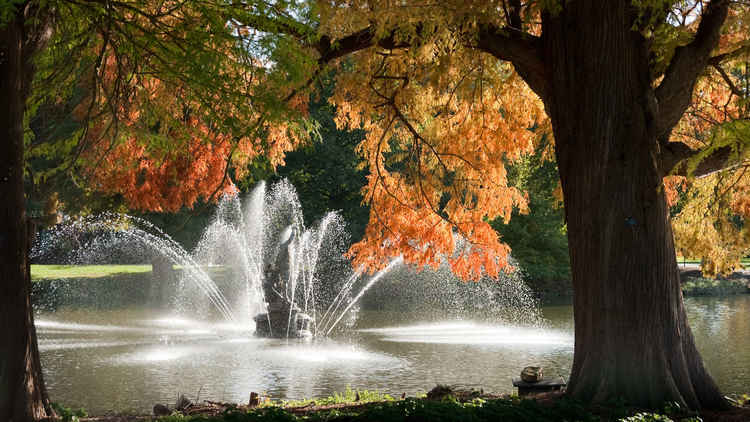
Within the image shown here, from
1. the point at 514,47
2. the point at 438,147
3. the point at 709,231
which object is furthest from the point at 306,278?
the point at 514,47

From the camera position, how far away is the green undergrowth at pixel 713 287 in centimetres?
2723

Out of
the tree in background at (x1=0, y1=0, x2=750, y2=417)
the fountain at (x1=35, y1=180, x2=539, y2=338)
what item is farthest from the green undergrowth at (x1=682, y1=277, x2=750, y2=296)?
the tree in background at (x1=0, y1=0, x2=750, y2=417)

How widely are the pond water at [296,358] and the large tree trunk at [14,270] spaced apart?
216 cm

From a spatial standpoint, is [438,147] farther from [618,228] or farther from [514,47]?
[618,228]

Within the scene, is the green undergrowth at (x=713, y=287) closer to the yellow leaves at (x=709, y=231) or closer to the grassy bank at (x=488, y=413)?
the yellow leaves at (x=709, y=231)

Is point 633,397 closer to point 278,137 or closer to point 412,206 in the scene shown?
point 412,206

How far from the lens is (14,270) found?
6.32 meters

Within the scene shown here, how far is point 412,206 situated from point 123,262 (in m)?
38.3

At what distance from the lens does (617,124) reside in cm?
677

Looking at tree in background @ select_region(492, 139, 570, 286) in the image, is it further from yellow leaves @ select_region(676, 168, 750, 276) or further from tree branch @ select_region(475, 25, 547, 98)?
tree branch @ select_region(475, 25, 547, 98)

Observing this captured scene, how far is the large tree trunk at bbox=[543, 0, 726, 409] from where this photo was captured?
6.51m

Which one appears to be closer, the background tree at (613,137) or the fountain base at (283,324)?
the background tree at (613,137)

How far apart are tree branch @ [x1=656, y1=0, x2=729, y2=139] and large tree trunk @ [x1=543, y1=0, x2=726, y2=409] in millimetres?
333

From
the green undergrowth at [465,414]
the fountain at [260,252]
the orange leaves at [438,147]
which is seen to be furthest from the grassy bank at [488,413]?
the fountain at [260,252]
